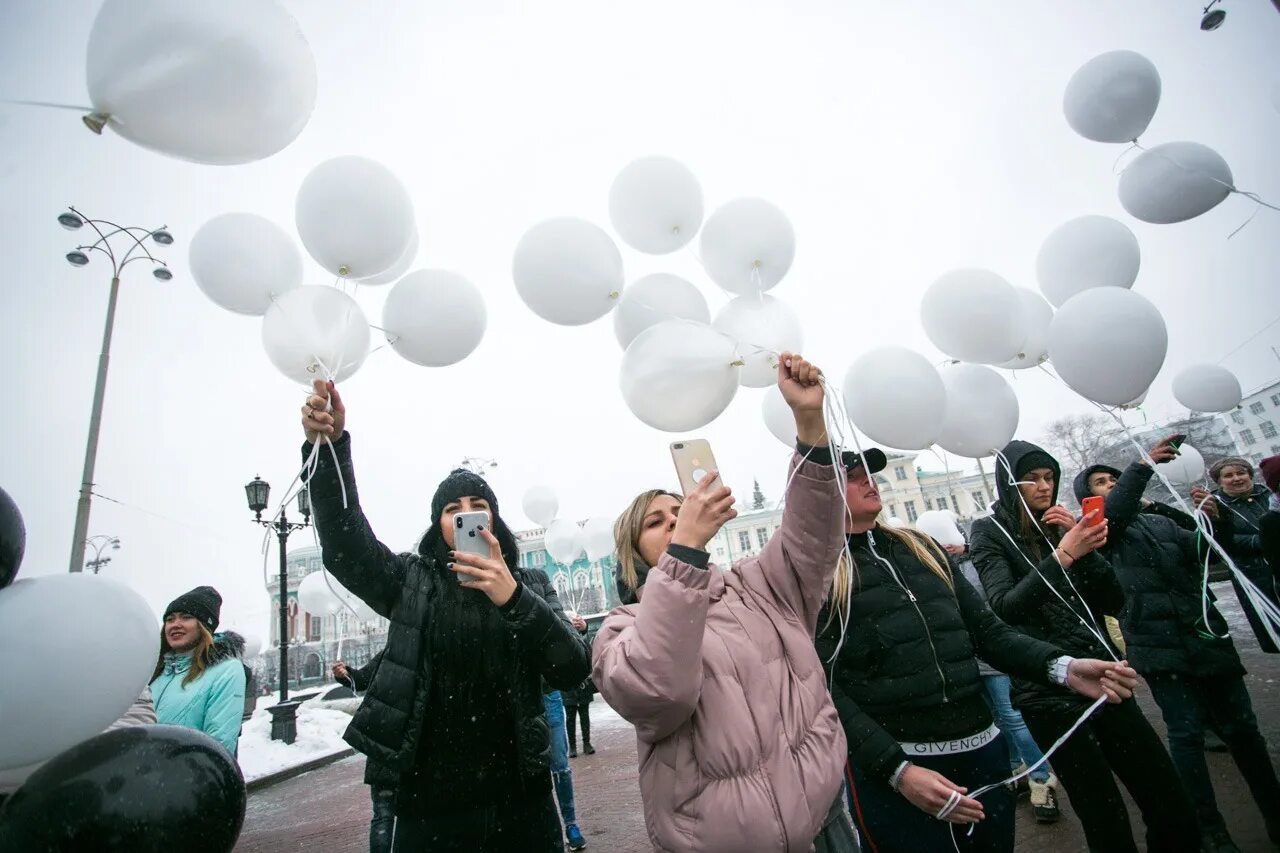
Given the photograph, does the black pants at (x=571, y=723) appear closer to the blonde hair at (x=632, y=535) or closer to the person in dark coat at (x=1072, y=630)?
the person in dark coat at (x=1072, y=630)

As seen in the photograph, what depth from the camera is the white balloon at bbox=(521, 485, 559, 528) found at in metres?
10.4

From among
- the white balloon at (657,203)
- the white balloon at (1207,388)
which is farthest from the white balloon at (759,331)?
the white balloon at (1207,388)

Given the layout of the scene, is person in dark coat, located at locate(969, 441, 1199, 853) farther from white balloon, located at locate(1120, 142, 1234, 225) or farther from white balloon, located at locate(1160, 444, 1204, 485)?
white balloon, located at locate(1160, 444, 1204, 485)

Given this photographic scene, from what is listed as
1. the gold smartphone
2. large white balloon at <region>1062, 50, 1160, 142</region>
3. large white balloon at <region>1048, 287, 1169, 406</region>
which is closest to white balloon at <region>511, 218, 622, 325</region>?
the gold smartphone

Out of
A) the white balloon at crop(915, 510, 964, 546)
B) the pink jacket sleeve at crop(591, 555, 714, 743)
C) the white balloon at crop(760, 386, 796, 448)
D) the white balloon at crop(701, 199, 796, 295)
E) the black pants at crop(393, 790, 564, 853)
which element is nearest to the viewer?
the pink jacket sleeve at crop(591, 555, 714, 743)

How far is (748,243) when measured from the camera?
3373 millimetres

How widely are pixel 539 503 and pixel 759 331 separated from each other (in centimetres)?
805

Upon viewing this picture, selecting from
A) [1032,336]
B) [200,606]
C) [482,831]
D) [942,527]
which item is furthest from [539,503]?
[482,831]

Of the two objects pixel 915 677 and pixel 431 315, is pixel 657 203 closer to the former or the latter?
pixel 431 315

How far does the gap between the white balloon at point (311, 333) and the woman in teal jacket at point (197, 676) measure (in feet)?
5.97

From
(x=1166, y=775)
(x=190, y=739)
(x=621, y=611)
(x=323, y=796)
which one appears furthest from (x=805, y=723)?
(x=323, y=796)

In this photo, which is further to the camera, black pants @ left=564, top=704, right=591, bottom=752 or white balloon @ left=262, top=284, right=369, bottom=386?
black pants @ left=564, top=704, right=591, bottom=752

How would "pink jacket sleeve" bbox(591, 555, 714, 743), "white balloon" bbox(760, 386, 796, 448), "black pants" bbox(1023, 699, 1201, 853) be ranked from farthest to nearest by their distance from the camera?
1. "white balloon" bbox(760, 386, 796, 448)
2. "black pants" bbox(1023, 699, 1201, 853)
3. "pink jacket sleeve" bbox(591, 555, 714, 743)

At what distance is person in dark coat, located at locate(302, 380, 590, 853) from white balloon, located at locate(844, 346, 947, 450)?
72.9 inches
